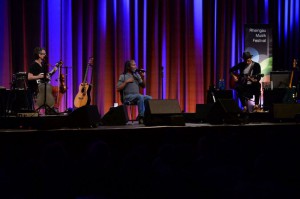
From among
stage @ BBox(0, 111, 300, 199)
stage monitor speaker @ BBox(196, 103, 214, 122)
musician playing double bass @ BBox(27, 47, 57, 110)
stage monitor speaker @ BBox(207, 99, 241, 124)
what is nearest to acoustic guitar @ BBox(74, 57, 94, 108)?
musician playing double bass @ BBox(27, 47, 57, 110)

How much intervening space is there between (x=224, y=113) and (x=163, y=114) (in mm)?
901

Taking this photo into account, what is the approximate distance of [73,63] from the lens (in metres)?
9.23

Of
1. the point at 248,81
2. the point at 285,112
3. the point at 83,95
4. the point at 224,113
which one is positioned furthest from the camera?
the point at 248,81

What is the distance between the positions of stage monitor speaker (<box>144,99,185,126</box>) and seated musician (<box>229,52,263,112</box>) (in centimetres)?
312

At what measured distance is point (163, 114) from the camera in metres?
6.02

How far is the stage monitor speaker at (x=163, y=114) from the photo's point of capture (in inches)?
228

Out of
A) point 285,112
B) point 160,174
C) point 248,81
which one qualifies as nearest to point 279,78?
point 248,81

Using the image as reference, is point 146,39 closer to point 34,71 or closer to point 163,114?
point 34,71

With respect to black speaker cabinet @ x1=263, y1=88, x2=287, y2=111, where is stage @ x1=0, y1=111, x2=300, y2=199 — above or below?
below

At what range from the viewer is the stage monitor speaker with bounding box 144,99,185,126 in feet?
19.0

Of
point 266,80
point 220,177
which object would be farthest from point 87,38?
point 220,177

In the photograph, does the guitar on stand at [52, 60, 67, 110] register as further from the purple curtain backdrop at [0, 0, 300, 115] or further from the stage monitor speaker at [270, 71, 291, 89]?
the stage monitor speaker at [270, 71, 291, 89]

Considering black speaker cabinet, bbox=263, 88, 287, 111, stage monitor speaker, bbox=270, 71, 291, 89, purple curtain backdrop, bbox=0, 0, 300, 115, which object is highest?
purple curtain backdrop, bbox=0, 0, 300, 115

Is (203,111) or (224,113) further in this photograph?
(203,111)
